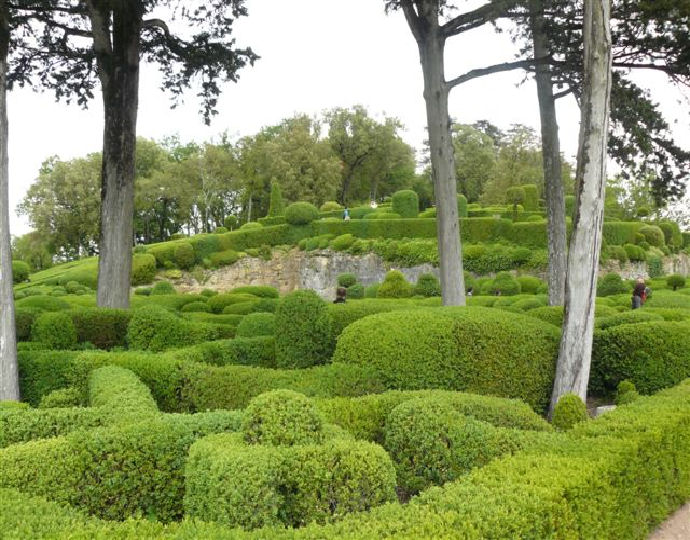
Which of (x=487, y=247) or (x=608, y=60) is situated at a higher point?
(x=608, y=60)

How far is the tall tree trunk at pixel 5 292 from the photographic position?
27.2ft

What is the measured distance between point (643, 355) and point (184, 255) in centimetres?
2827

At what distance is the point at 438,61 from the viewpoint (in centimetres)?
1184

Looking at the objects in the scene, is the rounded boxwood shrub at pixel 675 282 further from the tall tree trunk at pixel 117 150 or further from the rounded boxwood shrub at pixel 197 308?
the tall tree trunk at pixel 117 150

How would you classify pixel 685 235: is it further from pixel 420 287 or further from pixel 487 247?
pixel 420 287

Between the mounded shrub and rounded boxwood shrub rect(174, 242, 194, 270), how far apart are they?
1609 mm

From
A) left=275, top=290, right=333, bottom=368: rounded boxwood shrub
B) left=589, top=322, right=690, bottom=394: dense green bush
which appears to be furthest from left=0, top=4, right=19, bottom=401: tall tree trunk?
left=589, top=322, right=690, bottom=394: dense green bush

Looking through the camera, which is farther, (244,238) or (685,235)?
(685,235)

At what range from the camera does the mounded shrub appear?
31.9 m

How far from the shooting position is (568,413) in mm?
6941

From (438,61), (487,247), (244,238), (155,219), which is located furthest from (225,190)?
(438,61)

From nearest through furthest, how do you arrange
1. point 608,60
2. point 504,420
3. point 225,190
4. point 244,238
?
point 504,420
point 608,60
point 244,238
point 225,190

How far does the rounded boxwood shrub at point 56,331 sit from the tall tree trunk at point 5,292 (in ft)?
6.75

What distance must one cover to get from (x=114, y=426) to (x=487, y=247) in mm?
28042
